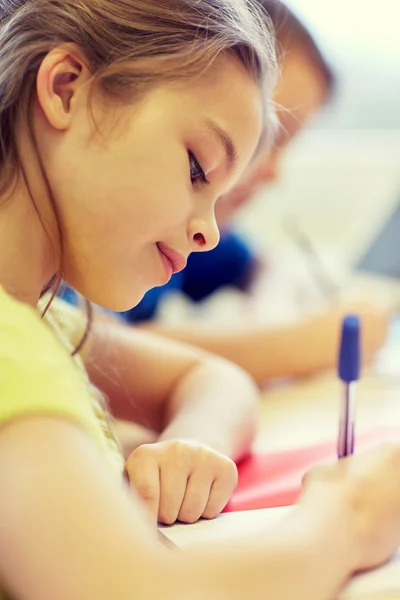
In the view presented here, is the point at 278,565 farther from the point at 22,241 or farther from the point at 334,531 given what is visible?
the point at 22,241

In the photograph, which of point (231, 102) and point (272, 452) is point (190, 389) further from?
point (231, 102)

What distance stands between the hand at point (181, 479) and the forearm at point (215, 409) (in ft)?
0.24

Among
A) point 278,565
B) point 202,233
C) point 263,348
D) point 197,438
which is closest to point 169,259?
point 202,233

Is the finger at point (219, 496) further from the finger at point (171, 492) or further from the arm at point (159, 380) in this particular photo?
the arm at point (159, 380)

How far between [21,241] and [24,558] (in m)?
0.24

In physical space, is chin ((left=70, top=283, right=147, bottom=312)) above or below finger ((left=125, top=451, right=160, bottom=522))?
above

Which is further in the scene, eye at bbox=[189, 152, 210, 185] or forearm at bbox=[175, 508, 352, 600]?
eye at bbox=[189, 152, 210, 185]

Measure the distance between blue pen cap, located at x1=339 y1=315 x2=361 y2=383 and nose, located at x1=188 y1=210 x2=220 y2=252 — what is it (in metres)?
0.11

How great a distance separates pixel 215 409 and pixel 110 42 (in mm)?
309

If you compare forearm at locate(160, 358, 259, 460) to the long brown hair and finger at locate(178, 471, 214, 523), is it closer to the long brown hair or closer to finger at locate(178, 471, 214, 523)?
finger at locate(178, 471, 214, 523)

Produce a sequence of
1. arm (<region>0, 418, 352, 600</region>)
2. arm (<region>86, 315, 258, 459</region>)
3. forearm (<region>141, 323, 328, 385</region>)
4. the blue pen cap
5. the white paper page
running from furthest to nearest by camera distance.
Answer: forearm (<region>141, 323, 328, 385</region>)
arm (<region>86, 315, 258, 459</region>)
the blue pen cap
the white paper page
arm (<region>0, 418, 352, 600</region>)

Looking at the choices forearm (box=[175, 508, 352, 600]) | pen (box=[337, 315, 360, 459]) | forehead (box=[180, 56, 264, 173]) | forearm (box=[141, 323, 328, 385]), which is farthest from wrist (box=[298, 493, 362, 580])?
forearm (box=[141, 323, 328, 385])

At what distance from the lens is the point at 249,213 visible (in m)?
1.63

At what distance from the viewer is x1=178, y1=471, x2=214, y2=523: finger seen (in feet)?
1.57
